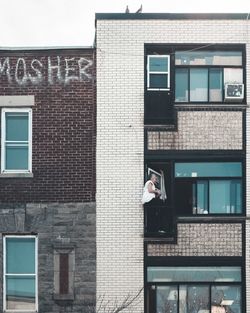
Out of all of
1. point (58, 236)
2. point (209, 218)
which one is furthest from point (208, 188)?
point (58, 236)

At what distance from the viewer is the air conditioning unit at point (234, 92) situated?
51.7 feet

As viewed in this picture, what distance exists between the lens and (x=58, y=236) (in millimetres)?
15562

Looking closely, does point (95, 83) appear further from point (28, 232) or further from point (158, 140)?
point (28, 232)

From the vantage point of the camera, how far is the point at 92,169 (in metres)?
15.8

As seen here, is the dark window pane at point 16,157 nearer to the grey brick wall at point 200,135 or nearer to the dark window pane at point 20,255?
the dark window pane at point 20,255

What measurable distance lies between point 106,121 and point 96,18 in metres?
2.66

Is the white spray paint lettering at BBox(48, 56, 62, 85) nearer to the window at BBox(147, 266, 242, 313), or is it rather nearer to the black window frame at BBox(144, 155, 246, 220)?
the black window frame at BBox(144, 155, 246, 220)

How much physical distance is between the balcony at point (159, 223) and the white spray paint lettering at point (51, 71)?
3716 mm

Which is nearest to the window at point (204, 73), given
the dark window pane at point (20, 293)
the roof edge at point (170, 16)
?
the roof edge at point (170, 16)

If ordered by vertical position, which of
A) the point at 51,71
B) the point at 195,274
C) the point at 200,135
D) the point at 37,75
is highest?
the point at 51,71

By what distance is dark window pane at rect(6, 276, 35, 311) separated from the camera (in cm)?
1566

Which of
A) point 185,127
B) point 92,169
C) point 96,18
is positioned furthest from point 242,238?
point 96,18

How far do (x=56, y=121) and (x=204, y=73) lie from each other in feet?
13.1

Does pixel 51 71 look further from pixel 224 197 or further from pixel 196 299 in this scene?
pixel 196 299
